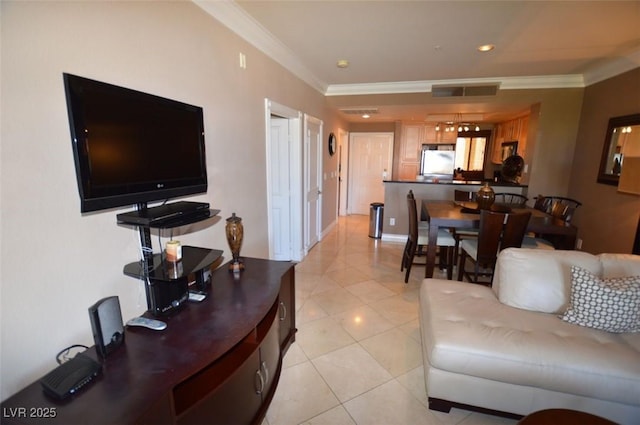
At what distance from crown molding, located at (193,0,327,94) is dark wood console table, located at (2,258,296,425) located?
188 centimetres

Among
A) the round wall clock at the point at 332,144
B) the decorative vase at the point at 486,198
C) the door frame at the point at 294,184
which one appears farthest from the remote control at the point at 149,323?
the round wall clock at the point at 332,144

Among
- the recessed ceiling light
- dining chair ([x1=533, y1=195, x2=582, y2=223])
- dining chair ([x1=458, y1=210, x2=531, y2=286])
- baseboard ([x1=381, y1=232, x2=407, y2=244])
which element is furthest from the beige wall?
baseboard ([x1=381, y1=232, x2=407, y2=244])

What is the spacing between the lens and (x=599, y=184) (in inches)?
142

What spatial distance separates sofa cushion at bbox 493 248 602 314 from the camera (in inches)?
75.0

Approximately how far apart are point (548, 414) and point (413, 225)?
2.35 meters

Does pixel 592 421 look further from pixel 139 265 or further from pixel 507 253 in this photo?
pixel 139 265

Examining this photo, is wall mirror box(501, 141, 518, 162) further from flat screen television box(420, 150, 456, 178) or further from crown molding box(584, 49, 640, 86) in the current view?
crown molding box(584, 49, 640, 86)

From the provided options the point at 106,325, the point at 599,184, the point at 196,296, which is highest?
the point at 599,184

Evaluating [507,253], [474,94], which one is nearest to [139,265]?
[507,253]

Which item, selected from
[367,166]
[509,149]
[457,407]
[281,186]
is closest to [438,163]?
[509,149]

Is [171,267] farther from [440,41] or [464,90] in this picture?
[464,90]

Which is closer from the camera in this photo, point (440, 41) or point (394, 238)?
point (440, 41)

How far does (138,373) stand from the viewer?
111 cm

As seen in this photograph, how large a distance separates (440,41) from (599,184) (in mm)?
2821
